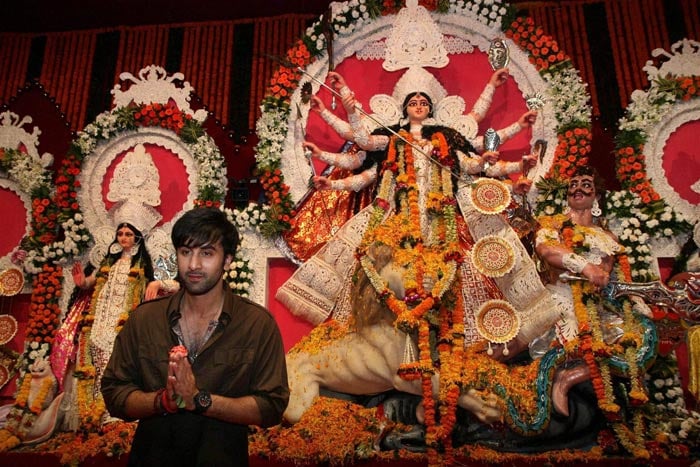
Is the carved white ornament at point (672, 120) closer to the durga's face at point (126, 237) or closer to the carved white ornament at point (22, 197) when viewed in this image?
the durga's face at point (126, 237)

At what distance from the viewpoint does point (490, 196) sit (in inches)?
192

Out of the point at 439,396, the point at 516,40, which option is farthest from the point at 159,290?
the point at 516,40

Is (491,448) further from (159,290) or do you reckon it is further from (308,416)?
(159,290)

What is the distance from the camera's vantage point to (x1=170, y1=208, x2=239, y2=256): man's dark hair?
2.50 metres

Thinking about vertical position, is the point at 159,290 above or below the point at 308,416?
above

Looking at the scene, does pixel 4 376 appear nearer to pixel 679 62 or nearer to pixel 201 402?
pixel 201 402

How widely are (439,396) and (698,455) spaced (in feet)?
5.45

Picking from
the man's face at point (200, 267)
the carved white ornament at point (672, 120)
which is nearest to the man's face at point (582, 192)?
the carved white ornament at point (672, 120)

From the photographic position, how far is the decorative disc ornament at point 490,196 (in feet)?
15.9

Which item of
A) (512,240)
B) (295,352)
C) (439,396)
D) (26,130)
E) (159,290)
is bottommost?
(439,396)

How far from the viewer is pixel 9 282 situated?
5.68 m

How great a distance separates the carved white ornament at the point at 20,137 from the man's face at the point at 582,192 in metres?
5.08

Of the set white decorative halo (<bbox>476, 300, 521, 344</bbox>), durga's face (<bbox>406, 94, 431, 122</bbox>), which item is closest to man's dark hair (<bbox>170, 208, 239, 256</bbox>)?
white decorative halo (<bbox>476, 300, 521, 344</bbox>)

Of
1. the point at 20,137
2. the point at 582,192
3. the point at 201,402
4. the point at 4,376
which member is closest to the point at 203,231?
the point at 201,402
